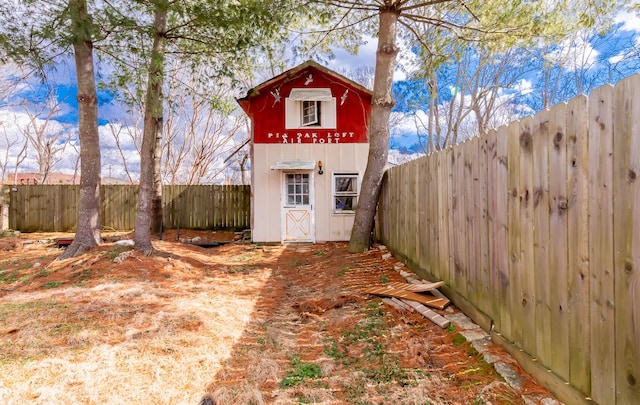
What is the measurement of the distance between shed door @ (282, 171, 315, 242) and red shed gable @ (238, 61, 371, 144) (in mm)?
1093

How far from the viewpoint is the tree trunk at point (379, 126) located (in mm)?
6547

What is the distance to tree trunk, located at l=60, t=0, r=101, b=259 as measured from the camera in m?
6.35

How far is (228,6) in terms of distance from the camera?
234 inches

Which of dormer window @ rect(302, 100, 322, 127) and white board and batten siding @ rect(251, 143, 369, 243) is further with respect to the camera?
dormer window @ rect(302, 100, 322, 127)

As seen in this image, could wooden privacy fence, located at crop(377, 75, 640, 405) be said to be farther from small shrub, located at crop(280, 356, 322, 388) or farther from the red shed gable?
the red shed gable

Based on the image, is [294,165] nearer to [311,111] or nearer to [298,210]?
[298,210]

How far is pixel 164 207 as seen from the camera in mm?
12172

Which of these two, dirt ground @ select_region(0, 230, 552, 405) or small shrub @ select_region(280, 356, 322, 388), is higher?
dirt ground @ select_region(0, 230, 552, 405)

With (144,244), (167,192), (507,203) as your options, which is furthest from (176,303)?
(167,192)

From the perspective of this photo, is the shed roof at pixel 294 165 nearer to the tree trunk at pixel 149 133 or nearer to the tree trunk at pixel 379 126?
the tree trunk at pixel 379 126

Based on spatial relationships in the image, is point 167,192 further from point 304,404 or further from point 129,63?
point 304,404

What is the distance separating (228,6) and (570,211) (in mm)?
6190

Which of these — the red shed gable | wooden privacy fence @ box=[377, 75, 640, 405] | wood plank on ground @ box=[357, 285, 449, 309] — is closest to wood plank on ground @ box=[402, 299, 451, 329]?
wood plank on ground @ box=[357, 285, 449, 309]

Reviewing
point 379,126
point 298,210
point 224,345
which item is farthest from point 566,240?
point 298,210
